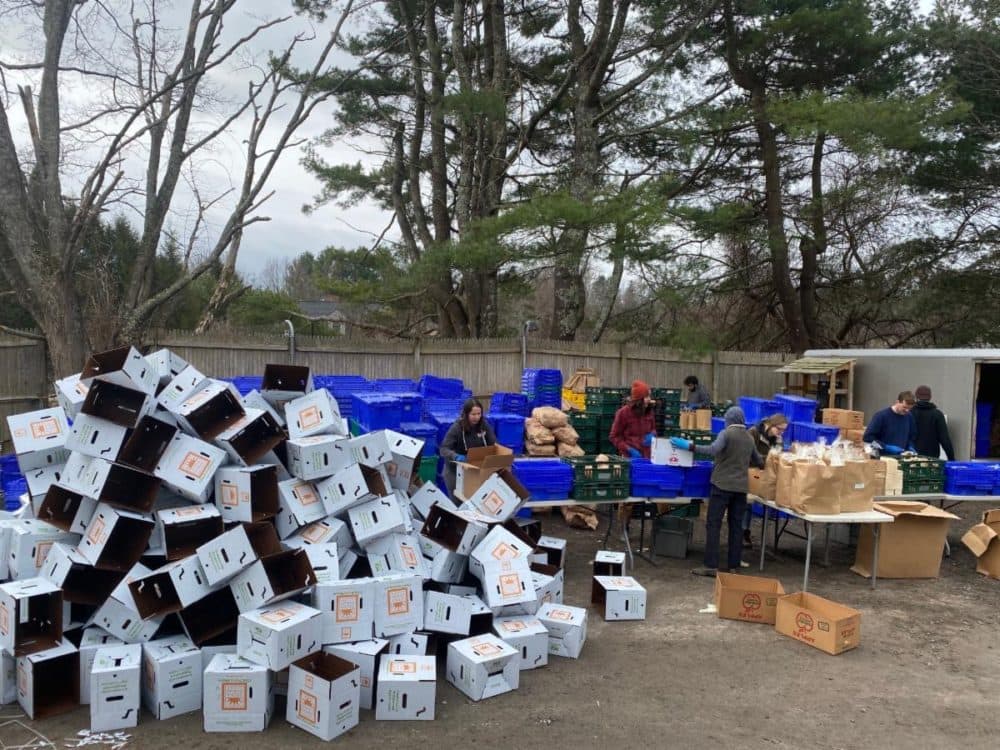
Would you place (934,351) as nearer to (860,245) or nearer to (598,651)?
(860,245)

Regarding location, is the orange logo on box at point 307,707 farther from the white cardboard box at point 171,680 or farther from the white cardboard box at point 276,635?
the white cardboard box at point 171,680

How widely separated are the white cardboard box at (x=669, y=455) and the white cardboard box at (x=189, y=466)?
4.18 metres

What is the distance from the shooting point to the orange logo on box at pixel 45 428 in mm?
4930

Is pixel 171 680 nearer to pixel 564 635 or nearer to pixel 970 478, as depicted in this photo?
pixel 564 635

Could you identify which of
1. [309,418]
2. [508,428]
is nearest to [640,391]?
[508,428]

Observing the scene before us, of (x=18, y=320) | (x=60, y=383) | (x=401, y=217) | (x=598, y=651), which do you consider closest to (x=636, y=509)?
(x=598, y=651)

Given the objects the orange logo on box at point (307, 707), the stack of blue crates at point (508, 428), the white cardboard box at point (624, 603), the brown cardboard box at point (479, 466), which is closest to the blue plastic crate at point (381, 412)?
the stack of blue crates at point (508, 428)

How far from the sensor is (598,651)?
17.1 feet

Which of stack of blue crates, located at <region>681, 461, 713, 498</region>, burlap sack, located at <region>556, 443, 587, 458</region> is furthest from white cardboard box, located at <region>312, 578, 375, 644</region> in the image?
burlap sack, located at <region>556, 443, 587, 458</region>

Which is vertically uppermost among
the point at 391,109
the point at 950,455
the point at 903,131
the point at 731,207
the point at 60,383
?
the point at 391,109

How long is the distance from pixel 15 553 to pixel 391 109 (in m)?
14.6

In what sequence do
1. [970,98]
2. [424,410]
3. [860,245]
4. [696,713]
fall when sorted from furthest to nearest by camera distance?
1. [860,245]
2. [970,98]
3. [424,410]
4. [696,713]

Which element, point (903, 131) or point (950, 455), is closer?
point (950, 455)

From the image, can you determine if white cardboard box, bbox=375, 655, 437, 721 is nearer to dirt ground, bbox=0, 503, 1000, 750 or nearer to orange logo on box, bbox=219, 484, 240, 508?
dirt ground, bbox=0, 503, 1000, 750
